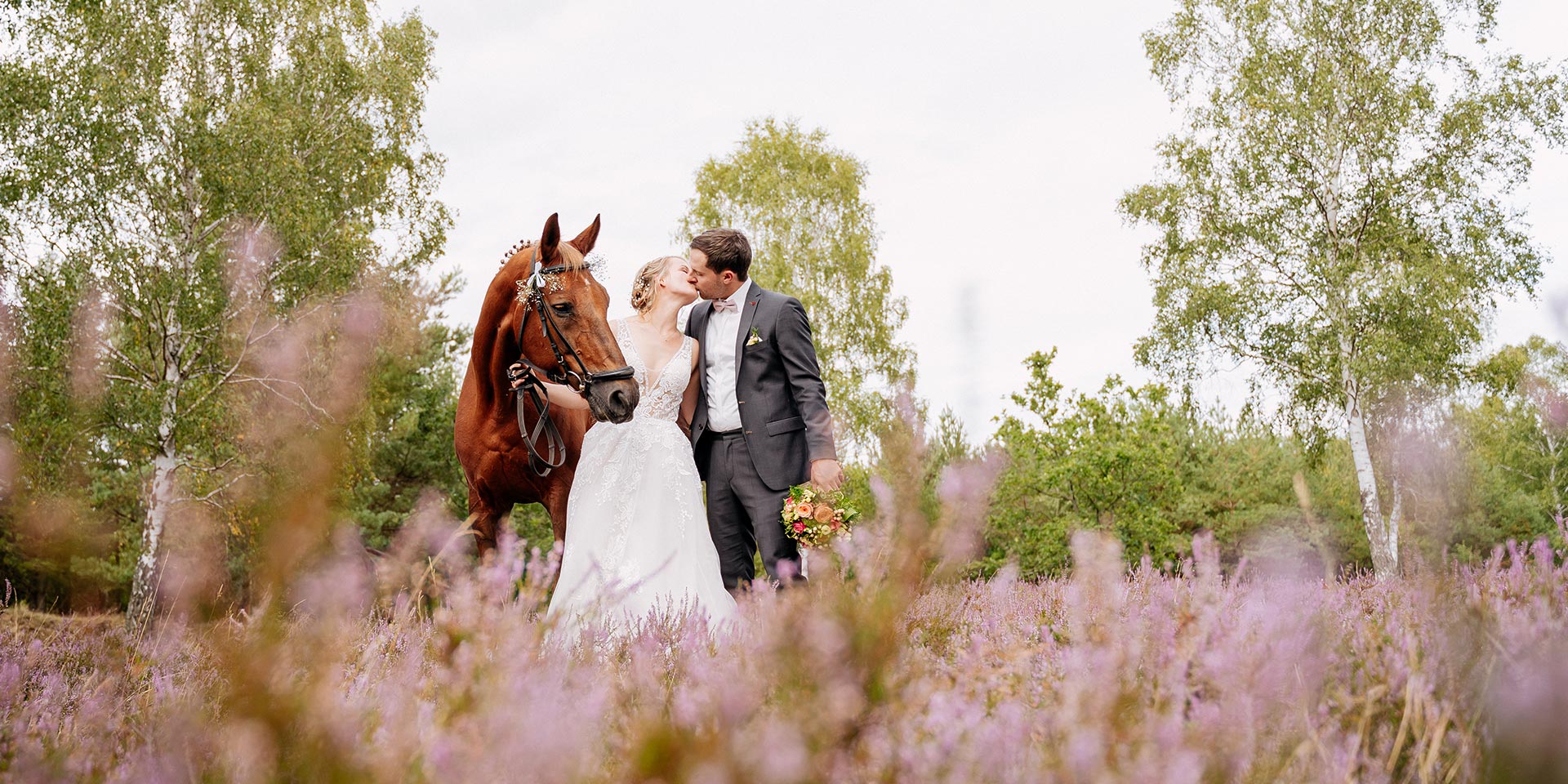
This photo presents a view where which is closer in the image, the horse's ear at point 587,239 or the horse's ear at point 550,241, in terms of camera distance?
the horse's ear at point 550,241

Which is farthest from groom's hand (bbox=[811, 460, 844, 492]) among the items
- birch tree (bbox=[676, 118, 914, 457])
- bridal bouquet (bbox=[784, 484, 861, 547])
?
birch tree (bbox=[676, 118, 914, 457])

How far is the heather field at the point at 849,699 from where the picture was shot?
1100 mm

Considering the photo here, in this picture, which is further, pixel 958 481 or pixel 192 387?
pixel 192 387

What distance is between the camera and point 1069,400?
2000cm

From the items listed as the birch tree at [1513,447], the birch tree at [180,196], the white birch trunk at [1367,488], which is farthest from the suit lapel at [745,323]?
the white birch trunk at [1367,488]

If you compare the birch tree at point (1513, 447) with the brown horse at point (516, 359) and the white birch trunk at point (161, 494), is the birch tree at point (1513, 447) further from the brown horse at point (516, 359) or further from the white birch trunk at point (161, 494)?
the white birch trunk at point (161, 494)

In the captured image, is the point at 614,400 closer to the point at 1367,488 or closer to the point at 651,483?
the point at 651,483

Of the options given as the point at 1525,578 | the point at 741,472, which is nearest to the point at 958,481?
the point at 1525,578

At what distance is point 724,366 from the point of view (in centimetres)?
565

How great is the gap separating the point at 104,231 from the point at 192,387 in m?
3.18

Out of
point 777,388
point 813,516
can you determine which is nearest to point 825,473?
point 813,516

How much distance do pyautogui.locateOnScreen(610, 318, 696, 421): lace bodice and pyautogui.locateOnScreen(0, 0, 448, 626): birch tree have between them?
38.5 ft

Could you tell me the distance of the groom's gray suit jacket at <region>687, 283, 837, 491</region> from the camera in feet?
17.3

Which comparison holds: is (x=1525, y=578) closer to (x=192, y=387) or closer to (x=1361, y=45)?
(x=192, y=387)
